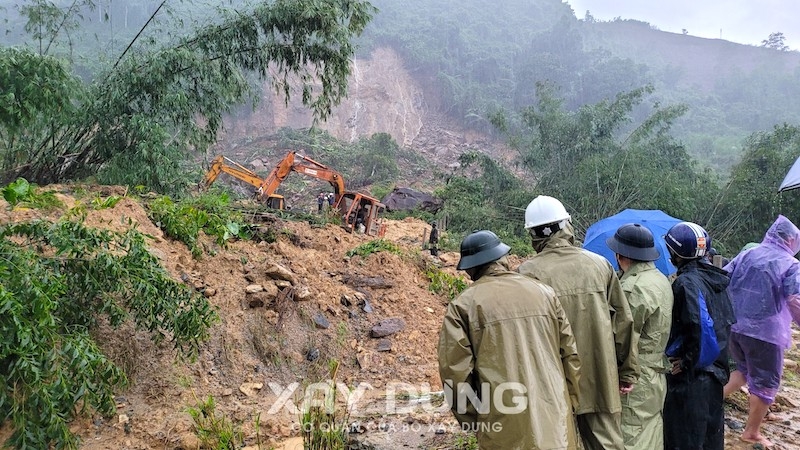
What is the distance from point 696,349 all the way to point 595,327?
0.61 meters

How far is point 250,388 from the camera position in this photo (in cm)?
357

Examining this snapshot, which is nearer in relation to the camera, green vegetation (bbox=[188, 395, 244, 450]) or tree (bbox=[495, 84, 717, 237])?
green vegetation (bbox=[188, 395, 244, 450])

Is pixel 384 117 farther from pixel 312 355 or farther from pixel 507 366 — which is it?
pixel 507 366

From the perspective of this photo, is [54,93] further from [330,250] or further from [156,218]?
[330,250]

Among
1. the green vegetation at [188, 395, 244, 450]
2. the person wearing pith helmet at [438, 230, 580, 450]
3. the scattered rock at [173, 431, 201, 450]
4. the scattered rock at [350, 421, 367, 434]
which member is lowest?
the scattered rock at [173, 431, 201, 450]

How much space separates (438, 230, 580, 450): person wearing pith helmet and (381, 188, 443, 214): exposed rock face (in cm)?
1509

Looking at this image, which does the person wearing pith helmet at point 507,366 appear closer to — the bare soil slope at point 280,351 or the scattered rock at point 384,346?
the bare soil slope at point 280,351

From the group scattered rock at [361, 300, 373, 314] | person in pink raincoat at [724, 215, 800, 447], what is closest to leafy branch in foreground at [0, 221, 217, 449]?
scattered rock at [361, 300, 373, 314]

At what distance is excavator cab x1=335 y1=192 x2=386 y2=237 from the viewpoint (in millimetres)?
10297

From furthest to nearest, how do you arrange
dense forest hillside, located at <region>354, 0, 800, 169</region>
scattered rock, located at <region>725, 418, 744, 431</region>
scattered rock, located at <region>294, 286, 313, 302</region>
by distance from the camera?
dense forest hillside, located at <region>354, 0, 800, 169</region>, scattered rock, located at <region>294, 286, 313, 302</region>, scattered rock, located at <region>725, 418, 744, 431</region>

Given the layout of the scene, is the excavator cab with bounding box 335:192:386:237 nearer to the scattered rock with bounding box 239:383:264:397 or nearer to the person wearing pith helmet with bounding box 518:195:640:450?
the scattered rock with bounding box 239:383:264:397

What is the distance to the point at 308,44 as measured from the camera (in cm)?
773

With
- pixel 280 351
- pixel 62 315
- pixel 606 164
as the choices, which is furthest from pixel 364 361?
pixel 606 164

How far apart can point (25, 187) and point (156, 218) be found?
160 cm
